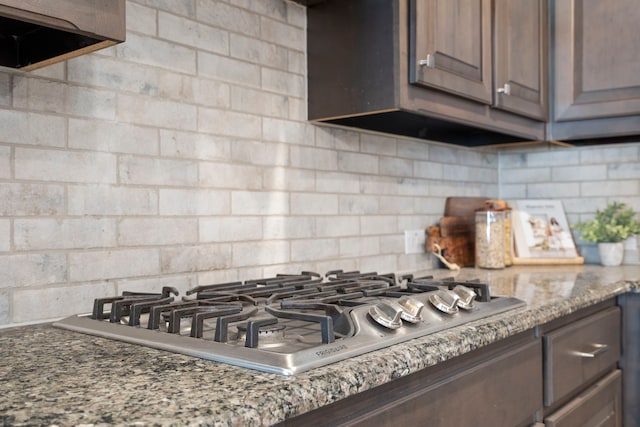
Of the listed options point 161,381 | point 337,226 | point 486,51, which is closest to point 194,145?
point 337,226

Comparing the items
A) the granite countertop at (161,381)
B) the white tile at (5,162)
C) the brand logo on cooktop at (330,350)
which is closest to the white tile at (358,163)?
the granite countertop at (161,381)

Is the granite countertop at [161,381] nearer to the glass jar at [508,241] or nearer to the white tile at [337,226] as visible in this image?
the white tile at [337,226]

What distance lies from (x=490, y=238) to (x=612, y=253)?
0.56 m

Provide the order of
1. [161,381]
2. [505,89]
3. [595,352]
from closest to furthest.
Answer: [161,381]
[595,352]
[505,89]

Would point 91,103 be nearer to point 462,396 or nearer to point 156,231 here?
point 156,231

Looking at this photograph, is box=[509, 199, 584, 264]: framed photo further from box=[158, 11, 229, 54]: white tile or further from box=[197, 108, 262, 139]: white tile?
box=[158, 11, 229, 54]: white tile

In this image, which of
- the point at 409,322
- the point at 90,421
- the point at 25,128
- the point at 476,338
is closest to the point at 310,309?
the point at 409,322

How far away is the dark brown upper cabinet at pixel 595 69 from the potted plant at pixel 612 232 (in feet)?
1.25

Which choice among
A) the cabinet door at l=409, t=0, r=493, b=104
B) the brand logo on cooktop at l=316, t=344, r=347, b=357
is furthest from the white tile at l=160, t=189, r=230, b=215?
the brand logo on cooktop at l=316, t=344, r=347, b=357

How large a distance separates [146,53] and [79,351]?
0.78 m

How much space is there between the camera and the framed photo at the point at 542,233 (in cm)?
254

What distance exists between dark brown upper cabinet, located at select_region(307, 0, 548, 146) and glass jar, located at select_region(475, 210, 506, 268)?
0.32 meters

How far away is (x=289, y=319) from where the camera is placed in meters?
1.13

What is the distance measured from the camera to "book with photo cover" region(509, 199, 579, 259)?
256 cm
